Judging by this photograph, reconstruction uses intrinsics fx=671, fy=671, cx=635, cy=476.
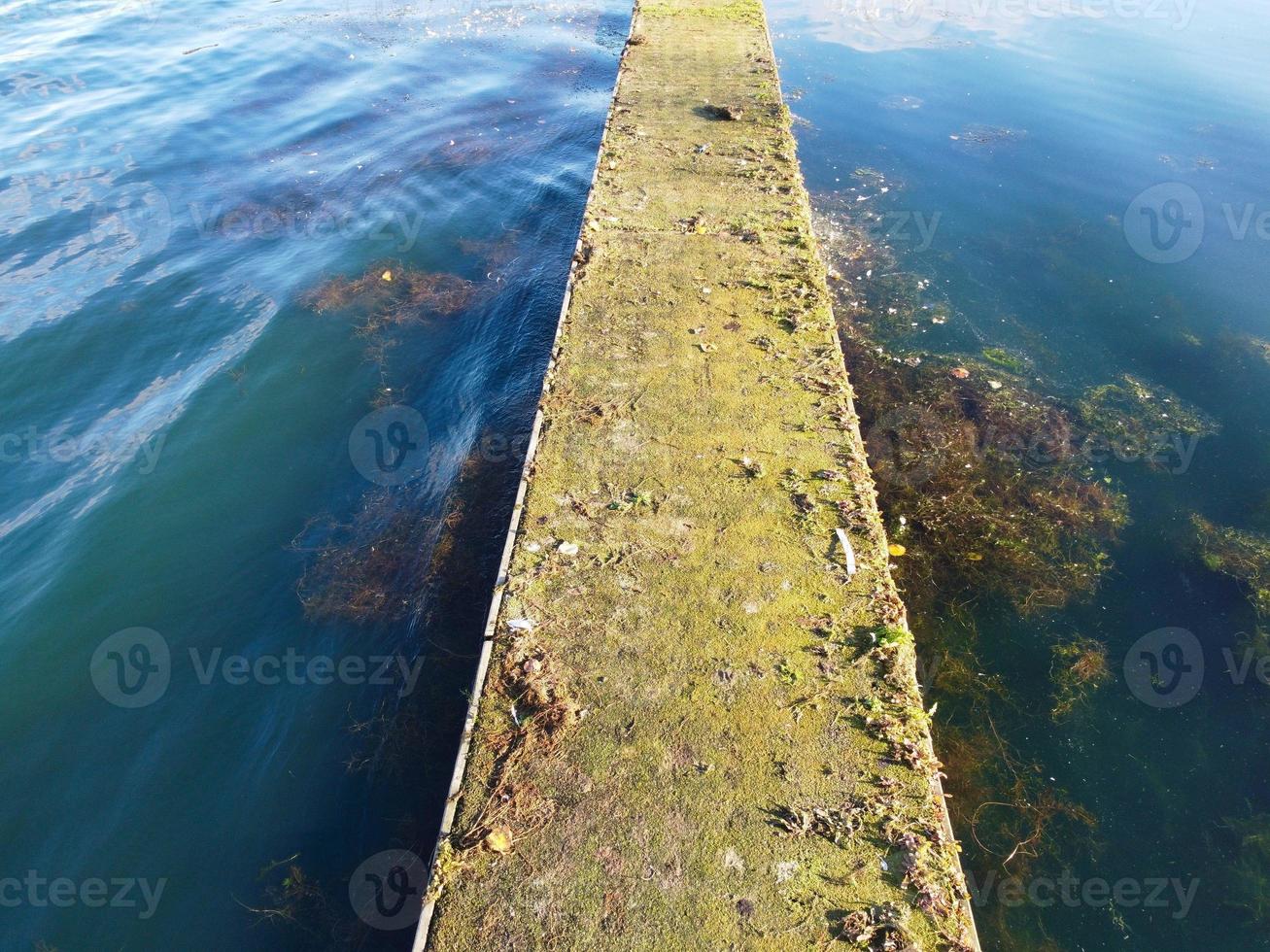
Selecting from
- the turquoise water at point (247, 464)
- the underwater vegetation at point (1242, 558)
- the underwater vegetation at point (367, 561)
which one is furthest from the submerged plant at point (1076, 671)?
the underwater vegetation at point (367, 561)

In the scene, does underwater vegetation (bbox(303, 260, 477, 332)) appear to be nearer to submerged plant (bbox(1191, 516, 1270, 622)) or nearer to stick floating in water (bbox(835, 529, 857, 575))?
stick floating in water (bbox(835, 529, 857, 575))

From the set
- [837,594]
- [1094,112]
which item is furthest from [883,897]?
[1094,112]

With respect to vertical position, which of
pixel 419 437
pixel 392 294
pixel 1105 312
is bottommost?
pixel 419 437

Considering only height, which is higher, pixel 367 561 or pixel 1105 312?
pixel 1105 312

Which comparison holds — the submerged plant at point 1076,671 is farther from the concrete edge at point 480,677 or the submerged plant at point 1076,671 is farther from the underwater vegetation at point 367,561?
the underwater vegetation at point 367,561

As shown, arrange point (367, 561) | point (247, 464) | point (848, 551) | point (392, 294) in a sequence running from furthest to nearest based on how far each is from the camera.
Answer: point (392, 294), point (247, 464), point (367, 561), point (848, 551)

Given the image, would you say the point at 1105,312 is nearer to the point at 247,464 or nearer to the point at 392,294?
the point at 392,294

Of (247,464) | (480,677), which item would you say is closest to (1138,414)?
(480,677)

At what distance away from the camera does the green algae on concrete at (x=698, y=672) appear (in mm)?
4141

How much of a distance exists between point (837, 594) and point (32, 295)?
1272 cm

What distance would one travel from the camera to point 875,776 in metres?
4.66

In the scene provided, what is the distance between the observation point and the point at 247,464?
28.0ft

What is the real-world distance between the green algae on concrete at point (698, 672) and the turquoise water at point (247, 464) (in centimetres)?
148

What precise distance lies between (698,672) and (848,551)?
1.82 m
